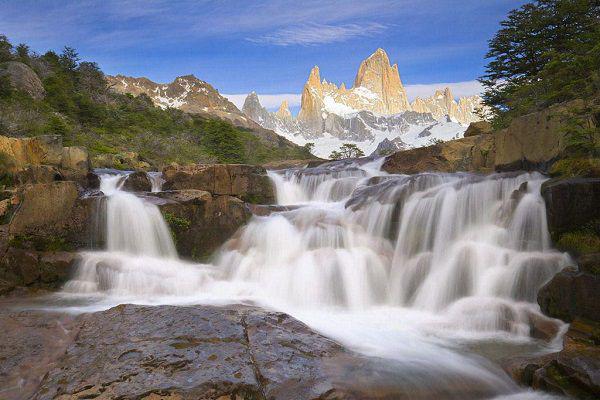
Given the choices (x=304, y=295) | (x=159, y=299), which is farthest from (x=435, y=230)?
(x=159, y=299)

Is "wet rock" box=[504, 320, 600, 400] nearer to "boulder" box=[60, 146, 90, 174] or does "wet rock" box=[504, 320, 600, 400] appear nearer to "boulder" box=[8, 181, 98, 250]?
"boulder" box=[8, 181, 98, 250]

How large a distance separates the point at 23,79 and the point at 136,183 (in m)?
27.6

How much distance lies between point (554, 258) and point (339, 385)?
231 inches

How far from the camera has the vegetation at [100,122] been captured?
27.0m

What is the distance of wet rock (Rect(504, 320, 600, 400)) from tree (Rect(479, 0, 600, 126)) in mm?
11246

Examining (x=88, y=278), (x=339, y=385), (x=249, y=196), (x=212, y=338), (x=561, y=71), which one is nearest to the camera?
(x=339, y=385)

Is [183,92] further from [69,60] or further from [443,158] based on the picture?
[443,158]

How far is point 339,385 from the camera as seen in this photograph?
4133 millimetres

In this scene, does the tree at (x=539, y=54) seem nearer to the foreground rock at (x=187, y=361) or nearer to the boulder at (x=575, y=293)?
the boulder at (x=575, y=293)

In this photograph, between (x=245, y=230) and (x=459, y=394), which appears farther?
(x=245, y=230)

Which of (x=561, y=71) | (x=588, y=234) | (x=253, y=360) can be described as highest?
(x=561, y=71)

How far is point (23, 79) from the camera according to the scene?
34.6 m

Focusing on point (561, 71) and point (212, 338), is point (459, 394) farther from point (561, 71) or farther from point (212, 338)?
point (561, 71)

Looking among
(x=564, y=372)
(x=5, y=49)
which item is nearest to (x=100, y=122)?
(x=5, y=49)
